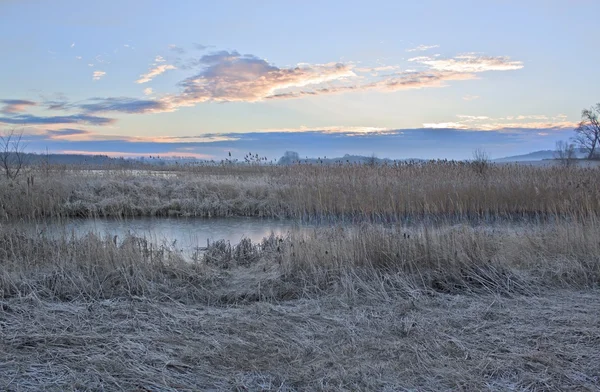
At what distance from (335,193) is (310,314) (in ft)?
29.8

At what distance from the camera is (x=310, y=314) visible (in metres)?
4.25

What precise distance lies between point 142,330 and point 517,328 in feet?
10.4

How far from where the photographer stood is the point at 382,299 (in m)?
4.73

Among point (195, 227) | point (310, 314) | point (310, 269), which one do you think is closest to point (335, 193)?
point (195, 227)

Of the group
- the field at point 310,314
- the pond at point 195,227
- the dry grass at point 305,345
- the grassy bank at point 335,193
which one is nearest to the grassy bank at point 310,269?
the field at point 310,314

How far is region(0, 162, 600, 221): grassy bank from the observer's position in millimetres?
11969

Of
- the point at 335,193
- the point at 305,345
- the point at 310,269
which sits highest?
the point at 335,193

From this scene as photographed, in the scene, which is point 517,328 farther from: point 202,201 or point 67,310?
point 202,201

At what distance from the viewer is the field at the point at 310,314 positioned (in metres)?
3.07

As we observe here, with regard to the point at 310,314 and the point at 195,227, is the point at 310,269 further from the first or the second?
the point at 195,227

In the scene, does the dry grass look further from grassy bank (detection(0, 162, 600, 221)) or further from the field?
grassy bank (detection(0, 162, 600, 221))

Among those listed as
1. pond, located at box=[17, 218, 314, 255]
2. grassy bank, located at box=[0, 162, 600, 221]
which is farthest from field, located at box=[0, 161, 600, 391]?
grassy bank, located at box=[0, 162, 600, 221]

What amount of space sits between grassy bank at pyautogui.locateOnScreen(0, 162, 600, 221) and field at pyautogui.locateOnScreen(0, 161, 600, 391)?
4.18 meters

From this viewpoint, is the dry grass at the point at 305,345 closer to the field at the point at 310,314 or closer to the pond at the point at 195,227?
the field at the point at 310,314
